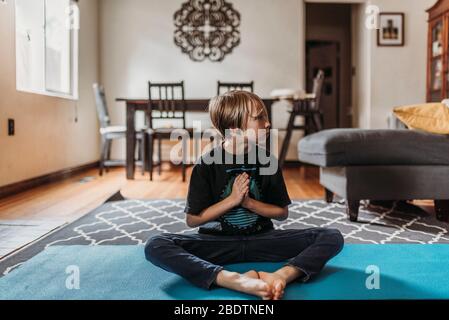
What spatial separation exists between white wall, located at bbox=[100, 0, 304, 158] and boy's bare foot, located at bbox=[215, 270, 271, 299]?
4.42m

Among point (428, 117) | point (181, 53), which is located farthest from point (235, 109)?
point (181, 53)

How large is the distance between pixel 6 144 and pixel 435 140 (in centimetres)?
A: 282

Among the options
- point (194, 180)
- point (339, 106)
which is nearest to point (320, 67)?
point (339, 106)

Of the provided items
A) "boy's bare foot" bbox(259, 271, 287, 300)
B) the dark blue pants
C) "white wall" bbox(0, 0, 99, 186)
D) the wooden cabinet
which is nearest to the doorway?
the wooden cabinet

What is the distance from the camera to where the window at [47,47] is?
11.6ft

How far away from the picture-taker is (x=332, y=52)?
6.69 m

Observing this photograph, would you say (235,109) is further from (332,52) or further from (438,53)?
(332,52)

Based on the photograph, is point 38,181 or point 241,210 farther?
point 38,181

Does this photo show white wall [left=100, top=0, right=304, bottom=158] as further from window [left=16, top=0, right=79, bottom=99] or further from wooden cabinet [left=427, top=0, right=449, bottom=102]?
wooden cabinet [left=427, top=0, right=449, bottom=102]

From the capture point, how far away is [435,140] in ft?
7.35

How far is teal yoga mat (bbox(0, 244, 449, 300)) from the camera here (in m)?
1.14

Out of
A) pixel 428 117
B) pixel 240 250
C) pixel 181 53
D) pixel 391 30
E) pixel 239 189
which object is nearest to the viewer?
pixel 239 189

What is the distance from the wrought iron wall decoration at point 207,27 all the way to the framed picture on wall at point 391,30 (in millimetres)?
1795

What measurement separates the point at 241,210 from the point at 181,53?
4.45m
